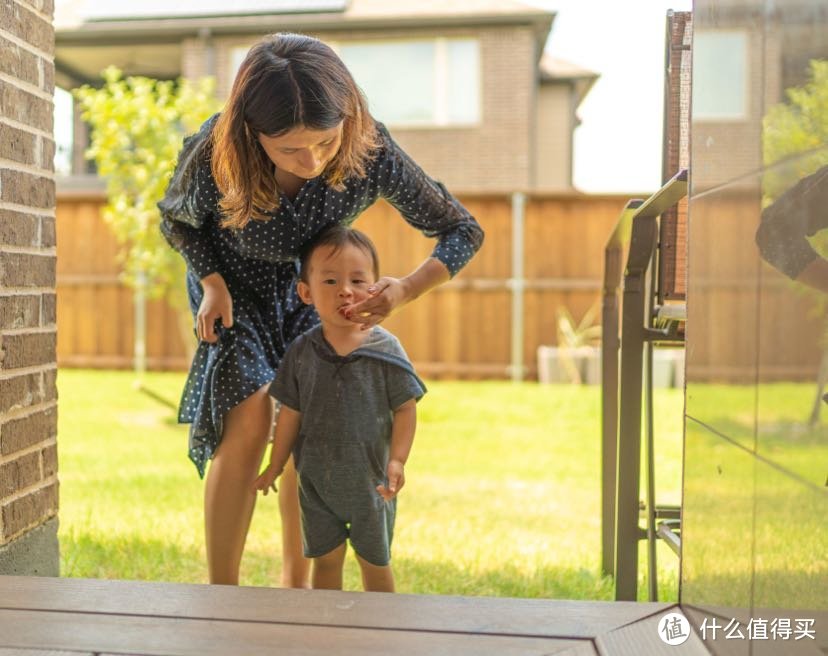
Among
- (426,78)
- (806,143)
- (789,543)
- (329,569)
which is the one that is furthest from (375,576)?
(426,78)

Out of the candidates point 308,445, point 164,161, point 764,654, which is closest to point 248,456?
point 308,445

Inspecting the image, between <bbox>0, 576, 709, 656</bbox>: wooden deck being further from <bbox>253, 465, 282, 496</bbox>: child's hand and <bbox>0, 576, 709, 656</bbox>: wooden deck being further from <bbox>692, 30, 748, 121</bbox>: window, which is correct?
<bbox>692, 30, 748, 121</bbox>: window

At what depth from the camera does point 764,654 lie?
98 centimetres

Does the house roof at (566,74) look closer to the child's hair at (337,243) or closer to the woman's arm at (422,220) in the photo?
the woman's arm at (422,220)

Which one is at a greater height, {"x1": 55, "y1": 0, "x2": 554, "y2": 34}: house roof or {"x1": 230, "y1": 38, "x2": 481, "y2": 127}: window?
{"x1": 55, "y1": 0, "x2": 554, "y2": 34}: house roof

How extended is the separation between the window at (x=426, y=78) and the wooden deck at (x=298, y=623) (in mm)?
10021

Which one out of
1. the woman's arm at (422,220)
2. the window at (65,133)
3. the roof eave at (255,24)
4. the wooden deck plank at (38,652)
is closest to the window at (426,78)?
the roof eave at (255,24)

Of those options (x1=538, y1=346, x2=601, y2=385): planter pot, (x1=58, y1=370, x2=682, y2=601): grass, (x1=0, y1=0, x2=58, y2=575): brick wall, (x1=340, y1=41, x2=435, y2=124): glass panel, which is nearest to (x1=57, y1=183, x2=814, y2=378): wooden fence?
(x1=538, y1=346, x2=601, y2=385): planter pot

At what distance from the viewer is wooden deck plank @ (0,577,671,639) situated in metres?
1.31

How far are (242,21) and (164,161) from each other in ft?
18.9

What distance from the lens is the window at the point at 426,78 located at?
1102 centimetres

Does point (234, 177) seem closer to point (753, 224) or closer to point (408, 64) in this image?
point (753, 224)

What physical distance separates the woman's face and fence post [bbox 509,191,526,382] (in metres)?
6.47

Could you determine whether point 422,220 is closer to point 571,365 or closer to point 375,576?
point 375,576
